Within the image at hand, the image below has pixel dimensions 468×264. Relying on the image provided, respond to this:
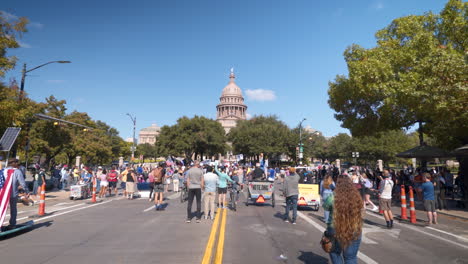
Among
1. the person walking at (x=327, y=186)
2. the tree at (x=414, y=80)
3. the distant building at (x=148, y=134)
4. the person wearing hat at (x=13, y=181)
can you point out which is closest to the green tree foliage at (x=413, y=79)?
the tree at (x=414, y=80)

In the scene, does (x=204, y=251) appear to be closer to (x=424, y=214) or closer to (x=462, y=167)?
(x=424, y=214)

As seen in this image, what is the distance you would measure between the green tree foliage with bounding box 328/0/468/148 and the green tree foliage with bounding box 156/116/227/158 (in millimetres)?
38917

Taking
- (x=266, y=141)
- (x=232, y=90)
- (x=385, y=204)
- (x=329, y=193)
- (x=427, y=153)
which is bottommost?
(x=385, y=204)

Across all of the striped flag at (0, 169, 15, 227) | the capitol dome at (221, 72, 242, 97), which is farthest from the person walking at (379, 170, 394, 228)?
the capitol dome at (221, 72, 242, 97)

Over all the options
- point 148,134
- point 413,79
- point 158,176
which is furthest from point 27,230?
point 148,134

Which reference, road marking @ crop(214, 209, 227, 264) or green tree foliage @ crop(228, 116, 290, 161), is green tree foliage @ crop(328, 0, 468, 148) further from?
green tree foliage @ crop(228, 116, 290, 161)

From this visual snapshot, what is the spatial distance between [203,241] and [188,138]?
53356mm

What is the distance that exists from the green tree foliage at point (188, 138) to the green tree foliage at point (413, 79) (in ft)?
128

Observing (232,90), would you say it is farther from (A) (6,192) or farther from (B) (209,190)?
(A) (6,192)

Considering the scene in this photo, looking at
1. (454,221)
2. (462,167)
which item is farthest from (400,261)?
(462,167)

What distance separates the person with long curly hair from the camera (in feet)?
13.0

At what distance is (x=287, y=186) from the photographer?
9672 mm

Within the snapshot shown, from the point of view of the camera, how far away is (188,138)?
5959cm

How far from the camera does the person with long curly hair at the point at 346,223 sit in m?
3.96
